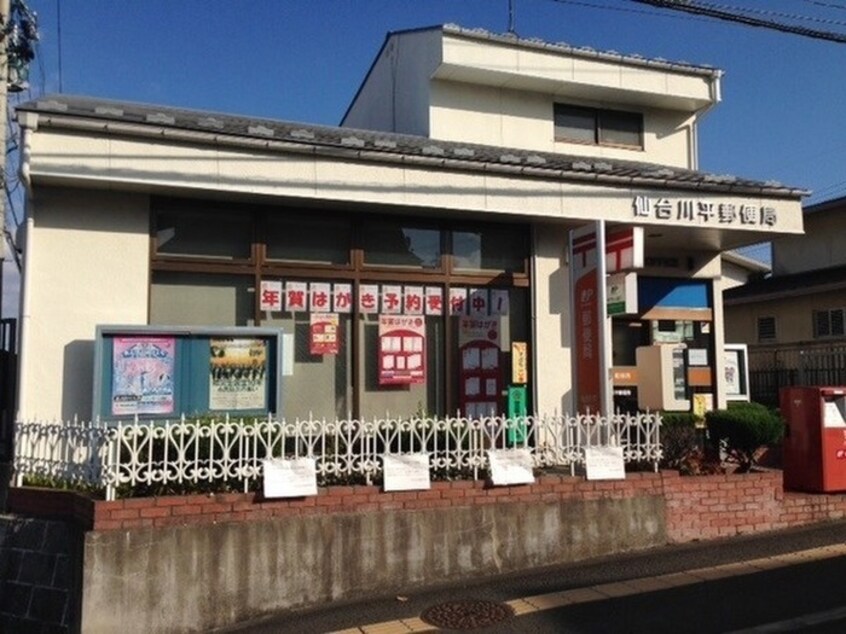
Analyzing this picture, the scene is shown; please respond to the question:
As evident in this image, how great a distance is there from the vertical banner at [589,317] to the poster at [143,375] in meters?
5.19

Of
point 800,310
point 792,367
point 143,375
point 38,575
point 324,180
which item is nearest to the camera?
point 38,575

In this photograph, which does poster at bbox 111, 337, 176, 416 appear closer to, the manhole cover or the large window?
the large window

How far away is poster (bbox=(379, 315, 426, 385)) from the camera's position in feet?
31.9

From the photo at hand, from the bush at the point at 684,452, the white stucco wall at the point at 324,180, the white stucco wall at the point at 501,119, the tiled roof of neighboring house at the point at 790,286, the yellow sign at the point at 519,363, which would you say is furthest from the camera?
the tiled roof of neighboring house at the point at 790,286

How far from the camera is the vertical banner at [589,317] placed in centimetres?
945

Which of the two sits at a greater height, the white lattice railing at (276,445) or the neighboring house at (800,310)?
the neighboring house at (800,310)

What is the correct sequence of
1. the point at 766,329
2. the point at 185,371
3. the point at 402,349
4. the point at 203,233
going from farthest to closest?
the point at 766,329, the point at 402,349, the point at 203,233, the point at 185,371

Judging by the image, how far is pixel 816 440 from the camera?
9414mm

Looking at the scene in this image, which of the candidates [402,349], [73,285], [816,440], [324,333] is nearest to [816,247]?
[816,440]

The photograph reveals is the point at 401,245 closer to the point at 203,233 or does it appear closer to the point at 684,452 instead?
the point at 203,233

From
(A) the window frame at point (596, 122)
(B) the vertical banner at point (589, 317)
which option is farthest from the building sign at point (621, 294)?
(A) the window frame at point (596, 122)

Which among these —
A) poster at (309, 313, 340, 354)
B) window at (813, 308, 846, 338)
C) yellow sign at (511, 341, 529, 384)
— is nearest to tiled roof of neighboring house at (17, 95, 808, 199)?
poster at (309, 313, 340, 354)

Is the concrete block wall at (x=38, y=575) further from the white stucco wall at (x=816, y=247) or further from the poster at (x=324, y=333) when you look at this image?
the white stucco wall at (x=816, y=247)

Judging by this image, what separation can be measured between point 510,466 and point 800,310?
1496 cm
